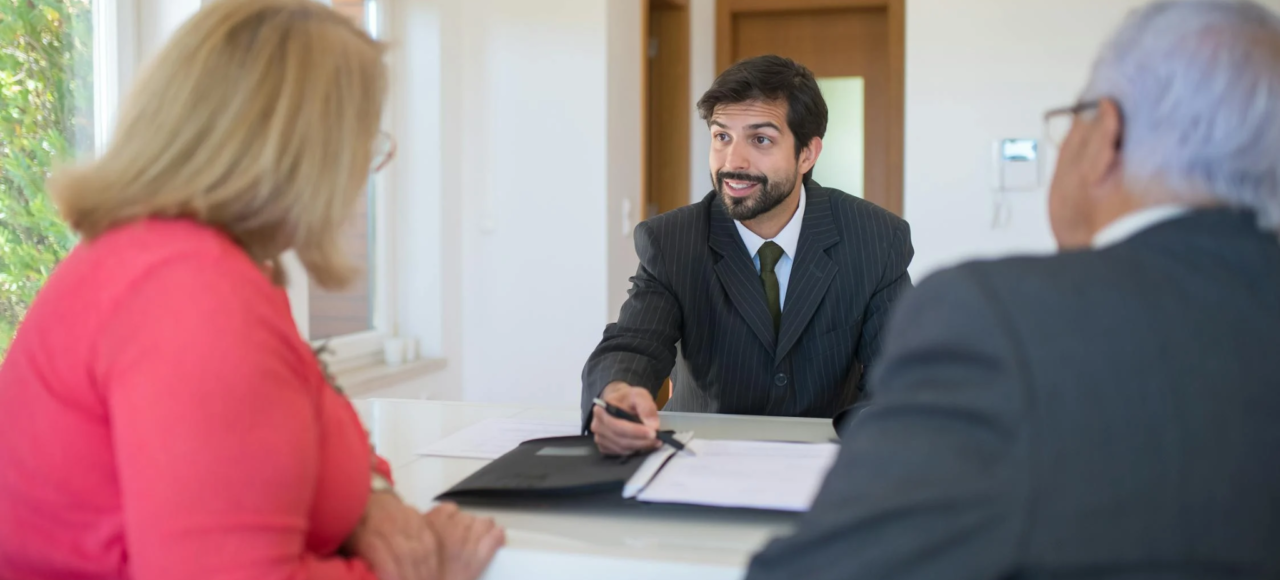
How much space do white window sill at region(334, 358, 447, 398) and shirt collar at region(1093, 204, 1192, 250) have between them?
2.71 meters

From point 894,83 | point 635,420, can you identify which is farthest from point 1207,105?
point 894,83

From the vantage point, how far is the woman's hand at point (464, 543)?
1.12 m

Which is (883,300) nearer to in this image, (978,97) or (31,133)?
(31,133)

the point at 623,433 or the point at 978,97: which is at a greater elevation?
the point at 978,97

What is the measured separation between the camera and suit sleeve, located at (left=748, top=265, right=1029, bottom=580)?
69 cm

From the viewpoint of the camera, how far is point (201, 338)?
34.7 inches

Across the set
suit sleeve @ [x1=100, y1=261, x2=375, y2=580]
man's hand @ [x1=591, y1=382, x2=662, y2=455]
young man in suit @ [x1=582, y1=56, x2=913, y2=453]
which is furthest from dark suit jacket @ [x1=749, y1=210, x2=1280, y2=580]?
young man in suit @ [x1=582, y1=56, x2=913, y2=453]

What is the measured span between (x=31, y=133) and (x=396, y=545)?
1777 mm

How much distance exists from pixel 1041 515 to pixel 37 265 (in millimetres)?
2383

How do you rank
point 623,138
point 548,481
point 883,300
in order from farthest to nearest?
point 623,138, point 883,300, point 548,481

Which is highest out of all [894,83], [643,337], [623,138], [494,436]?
[894,83]

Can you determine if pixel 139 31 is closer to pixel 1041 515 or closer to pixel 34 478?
pixel 34 478

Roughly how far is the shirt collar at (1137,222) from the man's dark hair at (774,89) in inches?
62.4

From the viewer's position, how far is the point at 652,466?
1399 mm
